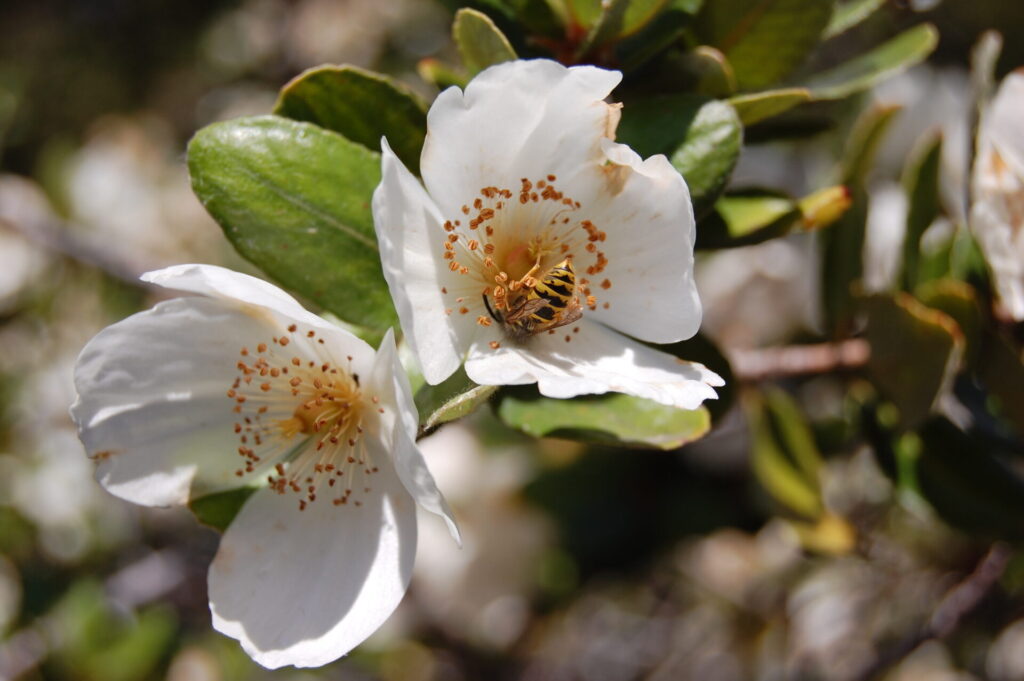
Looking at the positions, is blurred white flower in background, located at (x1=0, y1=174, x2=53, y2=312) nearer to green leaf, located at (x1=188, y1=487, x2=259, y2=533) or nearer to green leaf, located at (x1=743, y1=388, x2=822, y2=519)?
green leaf, located at (x1=188, y1=487, x2=259, y2=533)

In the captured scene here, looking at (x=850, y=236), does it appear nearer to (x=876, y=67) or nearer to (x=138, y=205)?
(x=876, y=67)

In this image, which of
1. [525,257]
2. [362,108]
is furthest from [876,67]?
[362,108]

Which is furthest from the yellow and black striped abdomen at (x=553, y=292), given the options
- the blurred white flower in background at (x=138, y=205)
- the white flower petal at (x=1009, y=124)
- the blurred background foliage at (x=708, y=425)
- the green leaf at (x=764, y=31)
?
the blurred white flower in background at (x=138, y=205)

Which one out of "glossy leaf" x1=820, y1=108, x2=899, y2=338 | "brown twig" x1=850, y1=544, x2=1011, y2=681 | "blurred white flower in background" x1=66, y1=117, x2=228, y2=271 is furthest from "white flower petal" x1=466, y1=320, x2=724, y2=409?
"blurred white flower in background" x1=66, y1=117, x2=228, y2=271

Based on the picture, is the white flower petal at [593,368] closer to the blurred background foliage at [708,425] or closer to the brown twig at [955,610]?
the blurred background foliage at [708,425]

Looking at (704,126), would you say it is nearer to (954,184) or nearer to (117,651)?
(954,184)

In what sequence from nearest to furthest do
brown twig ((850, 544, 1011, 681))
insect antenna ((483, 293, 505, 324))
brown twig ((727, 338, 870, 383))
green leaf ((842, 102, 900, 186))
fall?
insect antenna ((483, 293, 505, 324)) < green leaf ((842, 102, 900, 186)) < brown twig ((727, 338, 870, 383)) < brown twig ((850, 544, 1011, 681))

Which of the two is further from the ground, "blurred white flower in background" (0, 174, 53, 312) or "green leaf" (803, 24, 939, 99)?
"green leaf" (803, 24, 939, 99)

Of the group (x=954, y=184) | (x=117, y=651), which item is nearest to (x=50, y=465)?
(x=117, y=651)
